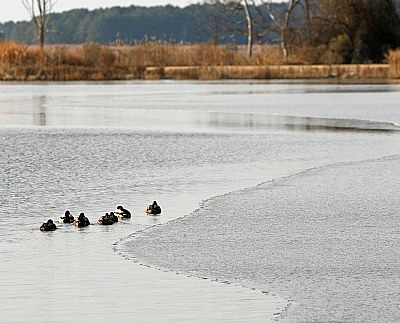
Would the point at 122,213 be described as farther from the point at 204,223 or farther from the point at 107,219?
the point at 204,223

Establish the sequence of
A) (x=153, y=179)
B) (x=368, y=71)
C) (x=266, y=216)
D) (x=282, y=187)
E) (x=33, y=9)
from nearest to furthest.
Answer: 1. (x=266, y=216)
2. (x=282, y=187)
3. (x=153, y=179)
4. (x=368, y=71)
5. (x=33, y=9)

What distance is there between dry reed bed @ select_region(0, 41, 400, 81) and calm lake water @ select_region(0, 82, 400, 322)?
21093 millimetres

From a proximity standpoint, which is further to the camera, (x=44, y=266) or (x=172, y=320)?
(x=44, y=266)

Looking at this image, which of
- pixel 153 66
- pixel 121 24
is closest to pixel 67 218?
pixel 153 66

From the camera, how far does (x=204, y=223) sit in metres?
7.33

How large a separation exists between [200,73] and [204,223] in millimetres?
31101

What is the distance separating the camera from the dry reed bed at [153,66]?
125 feet

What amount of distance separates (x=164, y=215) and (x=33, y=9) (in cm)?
4626

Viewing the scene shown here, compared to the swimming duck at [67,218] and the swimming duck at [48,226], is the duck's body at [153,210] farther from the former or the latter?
the swimming duck at [48,226]

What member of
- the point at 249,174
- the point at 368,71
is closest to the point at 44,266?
the point at 249,174

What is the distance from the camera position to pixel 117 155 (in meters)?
12.3

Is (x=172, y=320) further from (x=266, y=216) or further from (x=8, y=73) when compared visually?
(x=8, y=73)

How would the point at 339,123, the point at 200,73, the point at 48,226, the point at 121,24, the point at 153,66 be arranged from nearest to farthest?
the point at 48,226 < the point at 339,123 < the point at 200,73 < the point at 153,66 < the point at 121,24

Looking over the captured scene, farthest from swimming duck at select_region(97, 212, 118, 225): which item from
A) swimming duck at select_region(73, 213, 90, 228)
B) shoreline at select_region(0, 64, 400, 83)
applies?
shoreline at select_region(0, 64, 400, 83)
